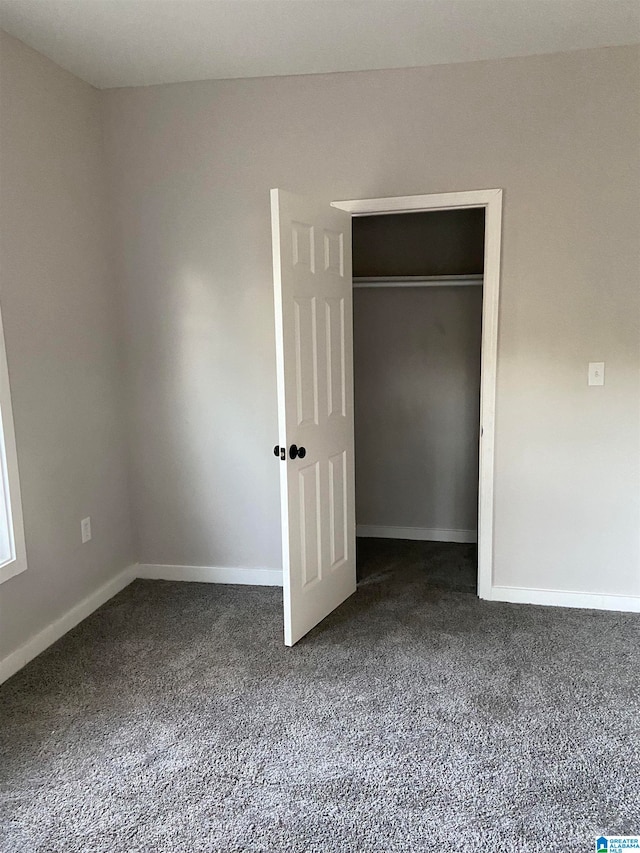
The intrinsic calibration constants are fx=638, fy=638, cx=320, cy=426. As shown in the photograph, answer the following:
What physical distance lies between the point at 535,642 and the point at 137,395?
2475 mm

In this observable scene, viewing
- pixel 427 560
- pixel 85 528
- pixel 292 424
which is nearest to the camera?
pixel 292 424

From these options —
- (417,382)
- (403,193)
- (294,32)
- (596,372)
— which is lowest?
(417,382)

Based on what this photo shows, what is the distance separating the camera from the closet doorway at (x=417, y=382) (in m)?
4.21

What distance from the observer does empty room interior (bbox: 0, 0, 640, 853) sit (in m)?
2.23

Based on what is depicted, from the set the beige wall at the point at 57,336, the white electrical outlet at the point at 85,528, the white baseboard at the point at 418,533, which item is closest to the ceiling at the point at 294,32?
the beige wall at the point at 57,336

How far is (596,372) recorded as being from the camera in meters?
3.17

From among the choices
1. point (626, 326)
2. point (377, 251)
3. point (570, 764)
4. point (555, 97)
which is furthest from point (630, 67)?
point (570, 764)

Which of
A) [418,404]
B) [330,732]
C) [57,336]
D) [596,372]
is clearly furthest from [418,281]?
[330,732]

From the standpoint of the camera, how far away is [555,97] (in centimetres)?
302

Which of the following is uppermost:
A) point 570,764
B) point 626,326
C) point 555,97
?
point 555,97

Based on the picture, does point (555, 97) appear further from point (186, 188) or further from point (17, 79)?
point (17, 79)

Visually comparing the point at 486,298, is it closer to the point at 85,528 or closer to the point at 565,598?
the point at 565,598

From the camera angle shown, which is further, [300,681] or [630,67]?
[630,67]

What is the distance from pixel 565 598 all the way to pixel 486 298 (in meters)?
1.62
